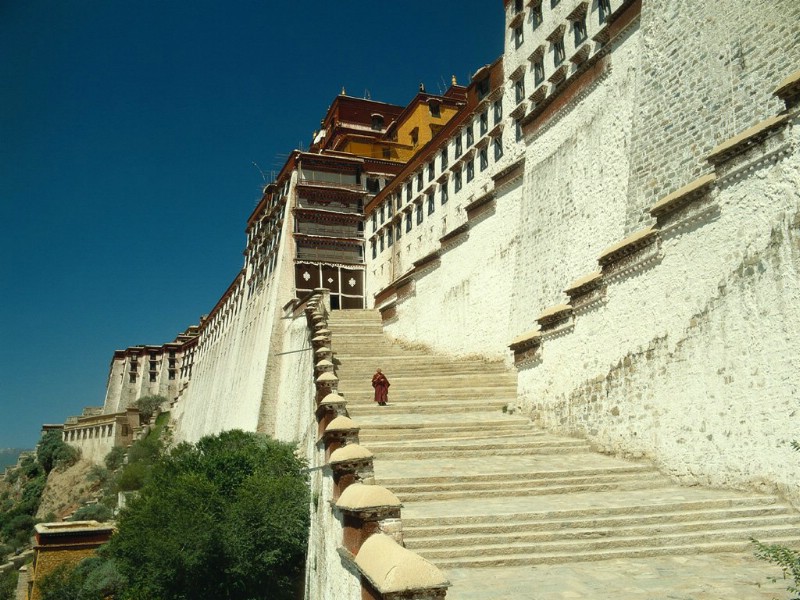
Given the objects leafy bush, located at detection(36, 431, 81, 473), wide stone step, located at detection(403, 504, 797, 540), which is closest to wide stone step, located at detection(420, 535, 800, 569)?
wide stone step, located at detection(403, 504, 797, 540)

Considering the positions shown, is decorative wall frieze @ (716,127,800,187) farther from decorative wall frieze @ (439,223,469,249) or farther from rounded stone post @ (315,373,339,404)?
decorative wall frieze @ (439,223,469,249)

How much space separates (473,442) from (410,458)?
4.27ft

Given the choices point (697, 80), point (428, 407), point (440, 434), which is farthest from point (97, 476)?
point (697, 80)

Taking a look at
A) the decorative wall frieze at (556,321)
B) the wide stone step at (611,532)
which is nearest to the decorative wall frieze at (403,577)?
the wide stone step at (611,532)

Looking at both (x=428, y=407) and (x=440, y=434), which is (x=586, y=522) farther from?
(x=428, y=407)

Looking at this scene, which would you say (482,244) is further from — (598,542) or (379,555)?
(379,555)

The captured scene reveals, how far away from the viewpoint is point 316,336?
18828 mm

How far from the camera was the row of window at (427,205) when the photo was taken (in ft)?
76.8

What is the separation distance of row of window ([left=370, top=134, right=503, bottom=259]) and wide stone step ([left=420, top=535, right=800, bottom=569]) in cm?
1737

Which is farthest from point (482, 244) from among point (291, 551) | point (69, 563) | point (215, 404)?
point (215, 404)

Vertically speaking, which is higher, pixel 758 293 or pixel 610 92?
pixel 610 92

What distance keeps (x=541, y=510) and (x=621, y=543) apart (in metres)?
0.98

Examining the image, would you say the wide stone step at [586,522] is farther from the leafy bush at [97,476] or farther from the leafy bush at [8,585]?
the leafy bush at [97,476]

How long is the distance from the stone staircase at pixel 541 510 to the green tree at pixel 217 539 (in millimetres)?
2484
